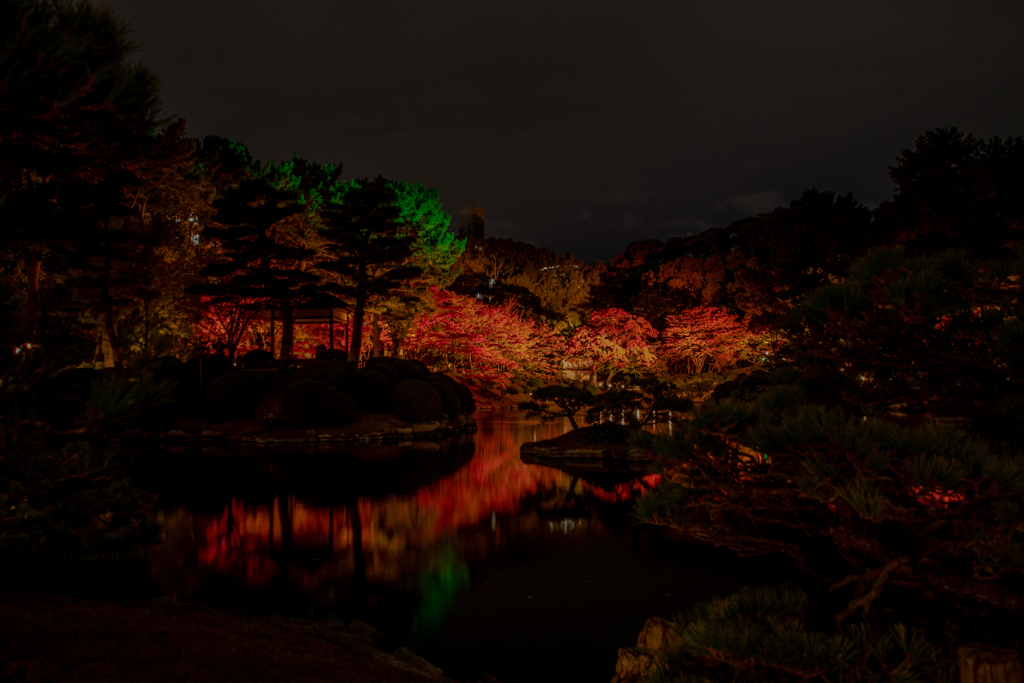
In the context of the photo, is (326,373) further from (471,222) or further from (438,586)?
(471,222)

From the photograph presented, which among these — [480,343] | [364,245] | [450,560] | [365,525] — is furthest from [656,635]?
[480,343]

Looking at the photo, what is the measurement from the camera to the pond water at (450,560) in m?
4.66

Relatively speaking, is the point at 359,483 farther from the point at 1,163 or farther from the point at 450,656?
the point at 1,163

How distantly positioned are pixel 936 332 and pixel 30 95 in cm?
424

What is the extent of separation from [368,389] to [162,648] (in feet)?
45.2

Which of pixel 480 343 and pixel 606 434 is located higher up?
pixel 480 343

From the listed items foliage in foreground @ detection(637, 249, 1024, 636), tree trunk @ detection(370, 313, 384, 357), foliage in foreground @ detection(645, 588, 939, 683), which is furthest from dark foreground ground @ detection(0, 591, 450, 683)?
tree trunk @ detection(370, 313, 384, 357)

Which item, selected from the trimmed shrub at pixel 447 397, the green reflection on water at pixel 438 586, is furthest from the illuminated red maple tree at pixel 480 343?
the green reflection on water at pixel 438 586

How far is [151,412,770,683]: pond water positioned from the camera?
183 inches

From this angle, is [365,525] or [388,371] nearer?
[365,525]

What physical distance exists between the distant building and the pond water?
32093 mm

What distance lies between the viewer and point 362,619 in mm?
4801

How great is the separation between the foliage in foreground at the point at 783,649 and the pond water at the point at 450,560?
2.24m

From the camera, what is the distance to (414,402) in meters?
16.8
